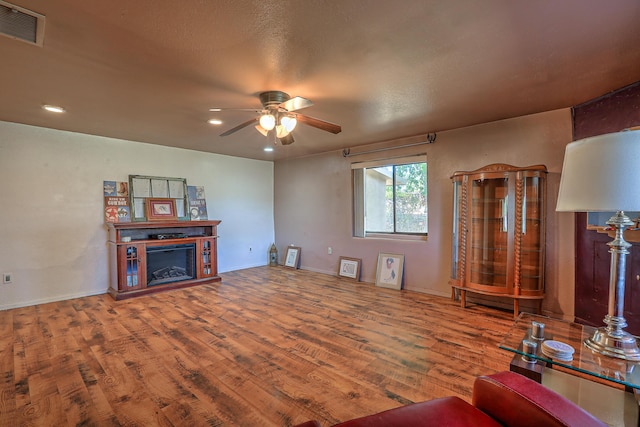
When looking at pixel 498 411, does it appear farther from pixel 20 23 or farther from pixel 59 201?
pixel 59 201

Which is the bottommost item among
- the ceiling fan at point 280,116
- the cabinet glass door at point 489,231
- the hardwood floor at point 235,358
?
the hardwood floor at point 235,358

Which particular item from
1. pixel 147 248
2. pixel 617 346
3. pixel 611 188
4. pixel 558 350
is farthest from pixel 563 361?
pixel 147 248

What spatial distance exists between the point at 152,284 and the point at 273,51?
405 centimetres

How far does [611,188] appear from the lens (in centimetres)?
121

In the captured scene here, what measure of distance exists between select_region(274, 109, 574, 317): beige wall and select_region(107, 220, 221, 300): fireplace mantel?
1.80 meters

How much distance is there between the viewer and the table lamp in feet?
3.87

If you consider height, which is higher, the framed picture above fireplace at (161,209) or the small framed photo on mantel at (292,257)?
the framed picture above fireplace at (161,209)

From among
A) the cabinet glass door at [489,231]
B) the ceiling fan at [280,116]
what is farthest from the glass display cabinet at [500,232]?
the ceiling fan at [280,116]

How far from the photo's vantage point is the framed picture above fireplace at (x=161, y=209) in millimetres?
4711

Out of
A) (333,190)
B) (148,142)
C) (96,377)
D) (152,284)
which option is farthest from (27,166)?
(333,190)

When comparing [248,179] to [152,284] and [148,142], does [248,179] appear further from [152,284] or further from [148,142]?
[152,284]

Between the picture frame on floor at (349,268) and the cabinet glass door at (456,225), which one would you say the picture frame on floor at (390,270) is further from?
the cabinet glass door at (456,225)

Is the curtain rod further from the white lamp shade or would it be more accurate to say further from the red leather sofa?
the red leather sofa

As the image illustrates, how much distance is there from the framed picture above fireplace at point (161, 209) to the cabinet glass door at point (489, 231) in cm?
462
